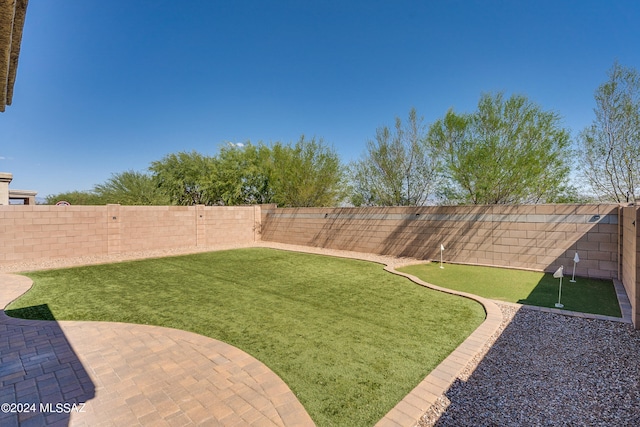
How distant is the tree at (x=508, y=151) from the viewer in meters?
11.4

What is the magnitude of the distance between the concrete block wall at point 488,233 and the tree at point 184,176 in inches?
460

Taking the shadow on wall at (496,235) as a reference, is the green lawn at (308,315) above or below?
below

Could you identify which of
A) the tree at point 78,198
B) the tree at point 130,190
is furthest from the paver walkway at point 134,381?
the tree at point 78,198

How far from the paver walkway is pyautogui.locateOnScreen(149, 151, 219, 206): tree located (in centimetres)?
1809

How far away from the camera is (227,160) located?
795 inches

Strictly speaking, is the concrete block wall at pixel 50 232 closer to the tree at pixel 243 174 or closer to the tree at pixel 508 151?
the tree at pixel 243 174

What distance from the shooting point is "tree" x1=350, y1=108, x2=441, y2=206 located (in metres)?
14.1

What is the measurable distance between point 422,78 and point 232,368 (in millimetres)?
14838

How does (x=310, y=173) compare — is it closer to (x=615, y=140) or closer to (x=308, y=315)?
(x=308, y=315)

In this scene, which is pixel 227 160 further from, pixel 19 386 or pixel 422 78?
pixel 19 386

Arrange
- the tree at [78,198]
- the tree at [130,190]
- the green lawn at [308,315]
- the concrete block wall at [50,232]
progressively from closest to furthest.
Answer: the green lawn at [308,315], the concrete block wall at [50,232], the tree at [130,190], the tree at [78,198]

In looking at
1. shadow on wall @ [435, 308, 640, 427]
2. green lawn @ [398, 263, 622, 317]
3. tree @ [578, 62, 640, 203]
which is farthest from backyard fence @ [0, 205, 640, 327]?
tree @ [578, 62, 640, 203]

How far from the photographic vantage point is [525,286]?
670 centimetres

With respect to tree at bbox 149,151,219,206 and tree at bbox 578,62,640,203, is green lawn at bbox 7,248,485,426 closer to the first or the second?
tree at bbox 578,62,640,203
